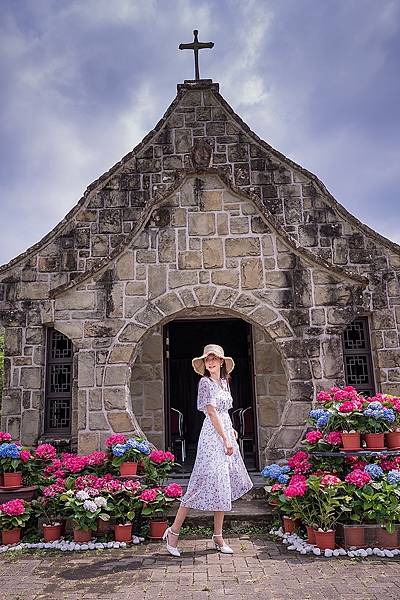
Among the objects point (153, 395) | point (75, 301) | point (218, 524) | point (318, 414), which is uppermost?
point (75, 301)

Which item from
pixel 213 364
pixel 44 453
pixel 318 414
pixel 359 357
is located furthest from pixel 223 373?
pixel 359 357

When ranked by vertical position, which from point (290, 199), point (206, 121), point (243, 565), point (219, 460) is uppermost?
point (206, 121)

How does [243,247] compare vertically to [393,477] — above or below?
above

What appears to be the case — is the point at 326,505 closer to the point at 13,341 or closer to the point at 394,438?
the point at 394,438

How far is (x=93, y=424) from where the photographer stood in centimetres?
658

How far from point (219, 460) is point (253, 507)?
54.8 inches

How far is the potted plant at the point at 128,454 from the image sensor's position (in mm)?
5965

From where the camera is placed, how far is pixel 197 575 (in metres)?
4.43

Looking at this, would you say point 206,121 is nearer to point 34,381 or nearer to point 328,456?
point 34,381

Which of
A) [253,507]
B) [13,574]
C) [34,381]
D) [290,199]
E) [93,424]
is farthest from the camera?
[290,199]

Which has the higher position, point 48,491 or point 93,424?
point 93,424

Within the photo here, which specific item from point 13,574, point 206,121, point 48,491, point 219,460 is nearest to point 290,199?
point 206,121

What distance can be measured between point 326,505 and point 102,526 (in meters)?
2.38

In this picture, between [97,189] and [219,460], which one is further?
[97,189]
